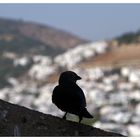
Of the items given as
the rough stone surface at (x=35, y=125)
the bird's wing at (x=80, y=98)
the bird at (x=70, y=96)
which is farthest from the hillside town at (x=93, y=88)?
the bird's wing at (x=80, y=98)

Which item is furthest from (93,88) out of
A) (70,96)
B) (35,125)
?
(70,96)

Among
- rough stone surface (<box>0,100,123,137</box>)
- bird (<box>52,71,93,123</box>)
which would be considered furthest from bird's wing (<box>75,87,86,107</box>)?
rough stone surface (<box>0,100,123,137</box>)

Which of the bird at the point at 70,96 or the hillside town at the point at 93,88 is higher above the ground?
the hillside town at the point at 93,88

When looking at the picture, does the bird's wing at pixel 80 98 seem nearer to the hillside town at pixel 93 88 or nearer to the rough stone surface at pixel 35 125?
the rough stone surface at pixel 35 125

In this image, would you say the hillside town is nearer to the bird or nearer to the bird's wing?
the bird

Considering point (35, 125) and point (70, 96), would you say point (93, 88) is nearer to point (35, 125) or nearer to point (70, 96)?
point (35, 125)

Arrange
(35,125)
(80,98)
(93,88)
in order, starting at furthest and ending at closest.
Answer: (93,88), (35,125), (80,98)
